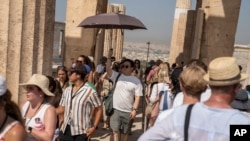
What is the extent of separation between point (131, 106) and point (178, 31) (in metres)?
11.9

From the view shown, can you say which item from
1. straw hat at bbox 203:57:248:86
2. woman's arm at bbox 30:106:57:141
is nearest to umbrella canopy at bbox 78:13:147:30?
woman's arm at bbox 30:106:57:141

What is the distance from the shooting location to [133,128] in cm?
1005

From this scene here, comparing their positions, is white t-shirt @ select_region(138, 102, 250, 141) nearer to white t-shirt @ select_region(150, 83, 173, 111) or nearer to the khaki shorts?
white t-shirt @ select_region(150, 83, 173, 111)

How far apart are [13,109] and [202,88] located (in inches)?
60.8

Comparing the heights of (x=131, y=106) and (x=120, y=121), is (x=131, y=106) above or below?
above

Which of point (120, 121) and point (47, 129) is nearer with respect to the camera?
point (47, 129)

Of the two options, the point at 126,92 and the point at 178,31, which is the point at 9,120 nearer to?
the point at 126,92

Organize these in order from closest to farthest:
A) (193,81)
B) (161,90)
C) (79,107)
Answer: (193,81), (79,107), (161,90)

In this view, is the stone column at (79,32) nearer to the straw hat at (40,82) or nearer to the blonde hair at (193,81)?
the straw hat at (40,82)

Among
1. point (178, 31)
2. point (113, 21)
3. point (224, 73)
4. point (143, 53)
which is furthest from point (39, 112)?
point (143, 53)

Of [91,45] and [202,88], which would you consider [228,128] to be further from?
[91,45]

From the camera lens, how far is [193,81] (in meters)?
3.25

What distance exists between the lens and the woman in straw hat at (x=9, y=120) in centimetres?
284

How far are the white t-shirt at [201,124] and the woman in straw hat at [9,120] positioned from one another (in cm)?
96
